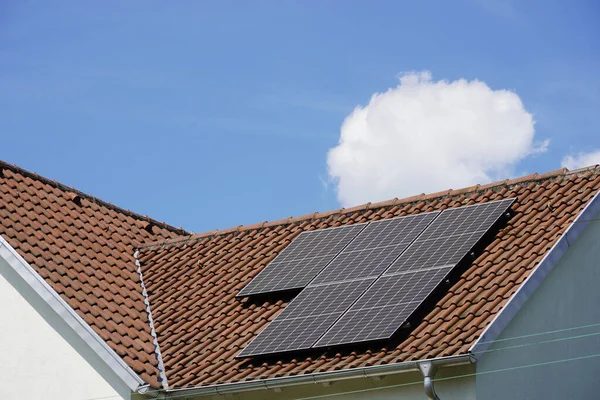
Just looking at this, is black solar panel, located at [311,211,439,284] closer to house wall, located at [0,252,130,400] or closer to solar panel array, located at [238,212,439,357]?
solar panel array, located at [238,212,439,357]

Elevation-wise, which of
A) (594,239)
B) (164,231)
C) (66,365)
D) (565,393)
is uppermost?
(164,231)

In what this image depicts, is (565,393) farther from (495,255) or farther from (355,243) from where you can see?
(355,243)

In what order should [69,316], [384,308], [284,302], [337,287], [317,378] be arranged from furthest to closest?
[284,302] < [69,316] < [337,287] < [384,308] < [317,378]

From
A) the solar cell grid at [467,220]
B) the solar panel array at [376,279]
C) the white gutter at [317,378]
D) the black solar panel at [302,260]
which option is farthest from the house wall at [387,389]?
the solar cell grid at [467,220]

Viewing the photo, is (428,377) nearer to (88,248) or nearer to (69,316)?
(69,316)

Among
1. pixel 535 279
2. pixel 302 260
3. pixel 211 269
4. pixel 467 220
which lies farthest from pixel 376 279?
pixel 211 269

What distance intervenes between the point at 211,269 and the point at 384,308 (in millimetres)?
4934

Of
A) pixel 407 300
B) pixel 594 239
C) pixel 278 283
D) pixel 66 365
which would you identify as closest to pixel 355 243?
pixel 278 283

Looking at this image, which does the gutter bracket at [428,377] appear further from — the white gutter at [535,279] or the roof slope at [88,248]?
the roof slope at [88,248]

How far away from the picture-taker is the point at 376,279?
49.8 ft

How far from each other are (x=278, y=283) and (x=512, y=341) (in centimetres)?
429

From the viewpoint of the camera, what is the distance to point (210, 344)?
16.0 meters

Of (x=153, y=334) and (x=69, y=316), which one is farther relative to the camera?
(x=153, y=334)

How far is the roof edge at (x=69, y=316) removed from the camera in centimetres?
1509
